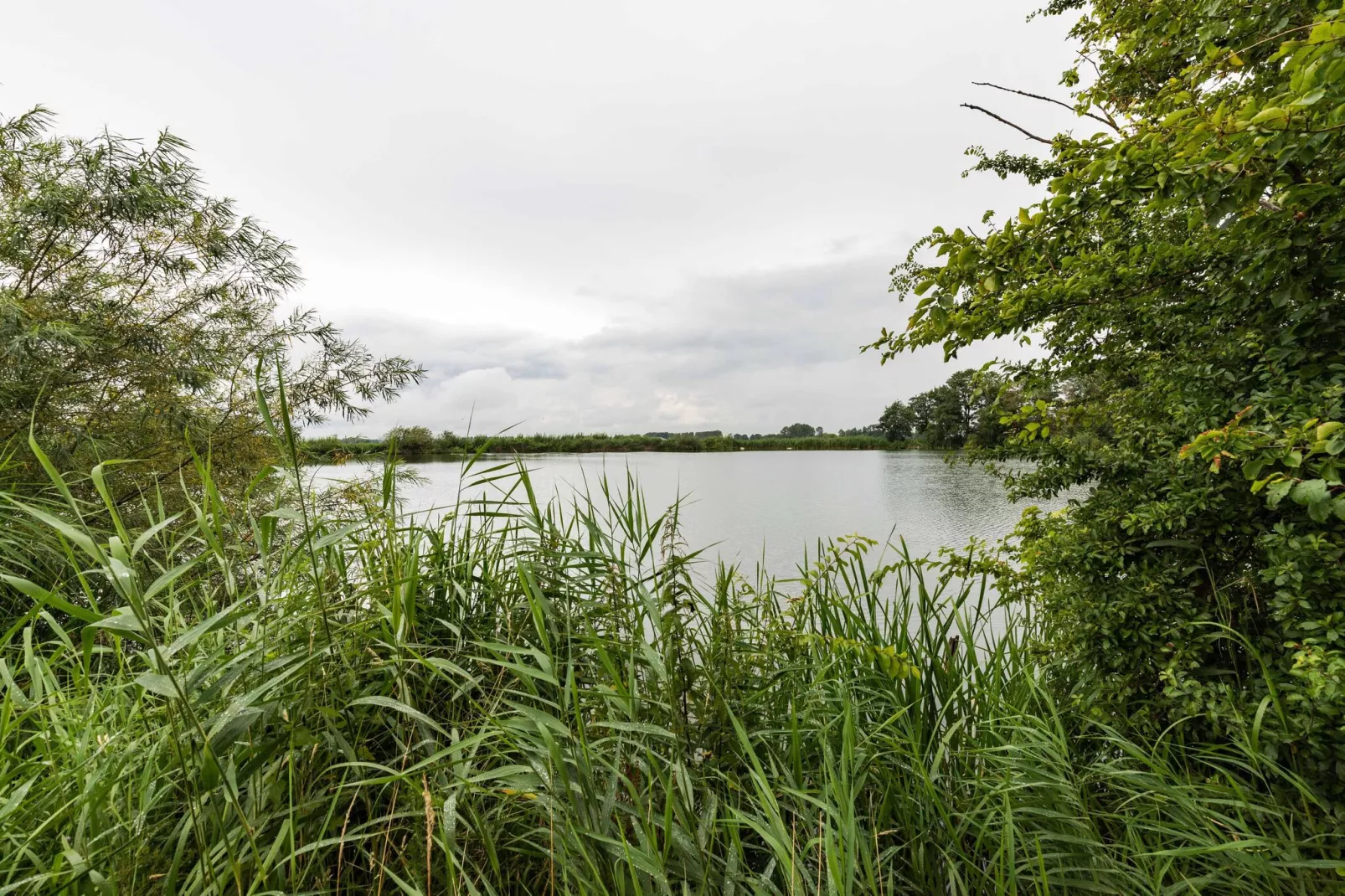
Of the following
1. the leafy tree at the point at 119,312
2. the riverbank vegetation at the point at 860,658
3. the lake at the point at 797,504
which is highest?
Answer: the leafy tree at the point at 119,312

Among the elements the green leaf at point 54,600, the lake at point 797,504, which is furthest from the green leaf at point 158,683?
the lake at point 797,504

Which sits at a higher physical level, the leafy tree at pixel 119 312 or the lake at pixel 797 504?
the leafy tree at pixel 119 312

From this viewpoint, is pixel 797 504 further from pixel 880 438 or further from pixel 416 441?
pixel 880 438

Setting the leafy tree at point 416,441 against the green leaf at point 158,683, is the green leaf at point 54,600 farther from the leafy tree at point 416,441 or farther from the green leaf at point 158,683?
the leafy tree at point 416,441

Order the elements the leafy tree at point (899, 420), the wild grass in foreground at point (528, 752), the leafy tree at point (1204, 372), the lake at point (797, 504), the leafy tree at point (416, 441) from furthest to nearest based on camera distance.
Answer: the leafy tree at point (899, 420), the lake at point (797, 504), the leafy tree at point (416, 441), the leafy tree at point (1204, 372), the wild grass in foreground at point (528, 752)

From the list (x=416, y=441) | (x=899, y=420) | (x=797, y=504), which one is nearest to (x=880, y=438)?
(x=899, y=420)

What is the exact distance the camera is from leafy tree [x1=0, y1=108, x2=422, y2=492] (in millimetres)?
3492

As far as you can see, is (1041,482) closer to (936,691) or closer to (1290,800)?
(936,691)

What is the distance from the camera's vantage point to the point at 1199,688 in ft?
4.95

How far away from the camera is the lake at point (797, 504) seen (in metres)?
5.14

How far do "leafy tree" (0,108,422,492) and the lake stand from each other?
5.11 feet

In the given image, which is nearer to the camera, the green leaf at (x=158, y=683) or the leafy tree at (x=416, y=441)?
the green leaf at (x=158, y=683)

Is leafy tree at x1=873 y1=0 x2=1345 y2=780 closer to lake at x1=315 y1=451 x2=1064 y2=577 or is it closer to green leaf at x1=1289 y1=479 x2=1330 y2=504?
green leaf at x1=1289 y1=479 x2=1330 y2=504

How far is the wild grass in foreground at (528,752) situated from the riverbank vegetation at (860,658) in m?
0.02
